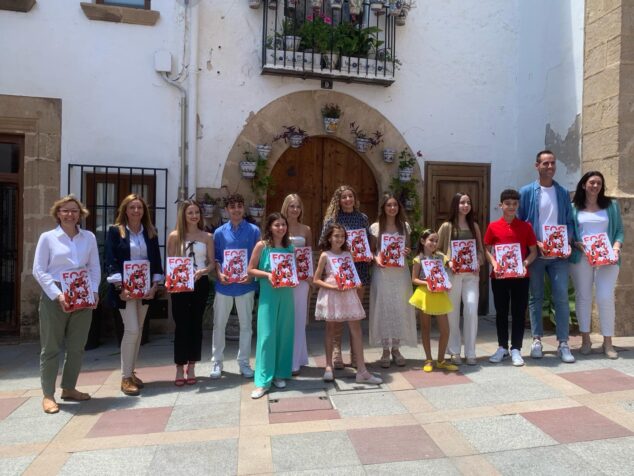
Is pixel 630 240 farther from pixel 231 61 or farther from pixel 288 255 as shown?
pixel 231 61

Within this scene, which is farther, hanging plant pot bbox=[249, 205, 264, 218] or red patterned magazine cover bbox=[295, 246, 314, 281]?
hanging plant pot bbox=[249, 205, 264, 218]

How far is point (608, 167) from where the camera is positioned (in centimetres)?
609

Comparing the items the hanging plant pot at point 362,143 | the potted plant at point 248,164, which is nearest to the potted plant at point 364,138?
the hanging plant pot at point 362,143

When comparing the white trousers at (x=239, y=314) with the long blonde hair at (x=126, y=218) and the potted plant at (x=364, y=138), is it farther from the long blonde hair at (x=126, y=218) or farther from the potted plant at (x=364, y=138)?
the potted plant at (x=364, y=138)

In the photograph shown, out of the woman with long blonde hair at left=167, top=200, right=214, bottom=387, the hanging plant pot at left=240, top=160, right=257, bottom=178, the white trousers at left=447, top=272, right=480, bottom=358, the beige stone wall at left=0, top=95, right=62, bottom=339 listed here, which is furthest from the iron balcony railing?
the white trousers at left=447, top=272, right=480, bottom=358

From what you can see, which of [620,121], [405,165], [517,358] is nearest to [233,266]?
[517,358]

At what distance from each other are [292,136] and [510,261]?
337 cm

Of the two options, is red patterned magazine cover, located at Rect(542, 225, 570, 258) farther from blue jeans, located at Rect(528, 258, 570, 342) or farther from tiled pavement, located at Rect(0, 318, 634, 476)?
tiled pavement, located at Rect(0, 318, 634, 476)

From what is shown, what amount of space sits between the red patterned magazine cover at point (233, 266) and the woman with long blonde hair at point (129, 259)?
56cm

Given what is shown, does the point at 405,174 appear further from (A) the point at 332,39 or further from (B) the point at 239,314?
(B) the point at 239,314

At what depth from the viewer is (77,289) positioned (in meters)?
4.04

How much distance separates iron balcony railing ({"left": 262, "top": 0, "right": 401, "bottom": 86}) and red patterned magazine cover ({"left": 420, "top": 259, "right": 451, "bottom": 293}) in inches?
132

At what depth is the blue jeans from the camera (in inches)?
201

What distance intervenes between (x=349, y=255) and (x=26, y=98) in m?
4.53
